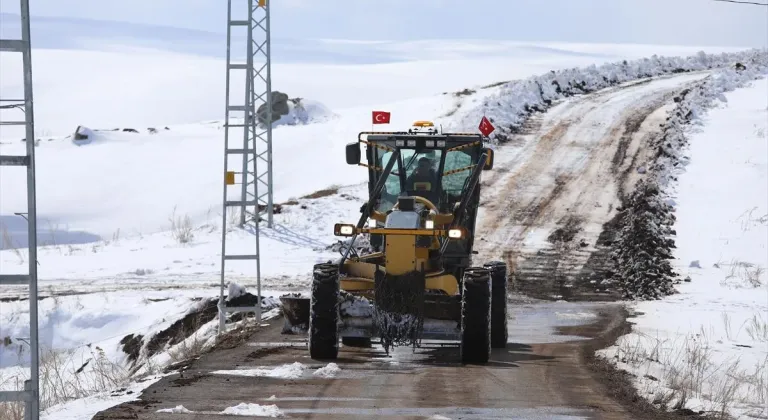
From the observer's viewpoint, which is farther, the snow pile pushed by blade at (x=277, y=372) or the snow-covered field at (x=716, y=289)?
the snow-covered field at (x=716, y=289)

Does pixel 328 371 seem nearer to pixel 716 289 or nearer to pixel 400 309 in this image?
pixel 400 309

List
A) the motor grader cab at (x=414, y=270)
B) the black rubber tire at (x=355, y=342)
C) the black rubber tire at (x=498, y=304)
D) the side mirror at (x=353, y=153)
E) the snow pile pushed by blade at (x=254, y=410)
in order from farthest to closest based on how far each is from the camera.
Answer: the side mirror at (x=353, y=153), the black rubber tire at (x=355, y=342), the black rubber tire at (x=498, y=304), the motor grader cab at (x=414, y=270), the snow pile pushed by blade at (x=254, y=410)

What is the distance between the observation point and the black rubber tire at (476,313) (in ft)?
43.8

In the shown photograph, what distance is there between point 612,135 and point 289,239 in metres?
13.4

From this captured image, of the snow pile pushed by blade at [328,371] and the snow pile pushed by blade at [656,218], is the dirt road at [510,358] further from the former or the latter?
the snow pile pushed by blade at [656,218]

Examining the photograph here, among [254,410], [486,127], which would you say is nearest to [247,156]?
[486,127]

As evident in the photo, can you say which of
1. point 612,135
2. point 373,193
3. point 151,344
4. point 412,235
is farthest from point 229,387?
point 612,135

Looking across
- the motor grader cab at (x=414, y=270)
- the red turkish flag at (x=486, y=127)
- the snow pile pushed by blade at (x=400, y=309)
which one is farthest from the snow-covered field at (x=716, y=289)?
the red turkish flag at (x=486, y=127)

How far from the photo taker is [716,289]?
22953 millimetres

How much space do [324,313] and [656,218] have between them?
17.0m

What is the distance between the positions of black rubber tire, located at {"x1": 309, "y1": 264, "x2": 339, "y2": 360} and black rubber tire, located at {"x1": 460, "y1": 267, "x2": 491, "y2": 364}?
142cm

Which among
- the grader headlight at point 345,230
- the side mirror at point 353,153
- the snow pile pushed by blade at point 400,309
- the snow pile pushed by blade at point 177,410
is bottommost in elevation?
the snow pile pushed by blade at point 177,410

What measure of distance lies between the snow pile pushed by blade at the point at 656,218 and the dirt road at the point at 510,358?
568 mm

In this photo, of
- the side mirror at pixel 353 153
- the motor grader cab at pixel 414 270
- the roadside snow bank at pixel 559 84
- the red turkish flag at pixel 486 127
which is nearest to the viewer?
the motor grader cab at pixel 414 270
